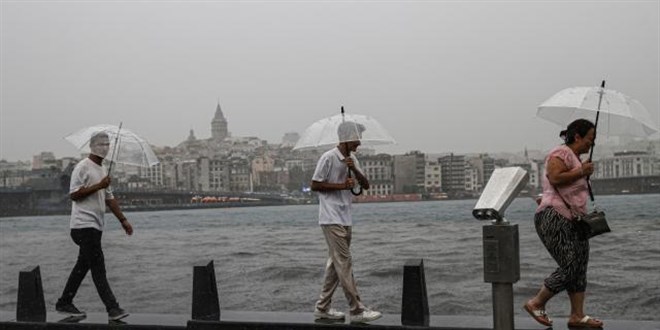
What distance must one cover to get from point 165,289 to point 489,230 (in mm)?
21007

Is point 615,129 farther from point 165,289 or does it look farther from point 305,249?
point 305,249

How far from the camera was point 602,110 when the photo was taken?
6.78 m

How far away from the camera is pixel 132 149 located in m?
8.70

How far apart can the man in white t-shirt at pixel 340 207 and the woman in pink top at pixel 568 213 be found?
1.52m

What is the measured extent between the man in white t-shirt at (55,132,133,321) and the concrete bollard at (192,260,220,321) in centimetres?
76

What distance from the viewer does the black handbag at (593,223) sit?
6066mm

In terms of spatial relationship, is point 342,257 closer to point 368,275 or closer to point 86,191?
point 86,191

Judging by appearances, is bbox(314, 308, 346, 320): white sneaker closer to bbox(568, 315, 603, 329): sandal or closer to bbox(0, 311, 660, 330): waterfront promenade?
bbox(0, 311, 660, 330): waterfront promenade

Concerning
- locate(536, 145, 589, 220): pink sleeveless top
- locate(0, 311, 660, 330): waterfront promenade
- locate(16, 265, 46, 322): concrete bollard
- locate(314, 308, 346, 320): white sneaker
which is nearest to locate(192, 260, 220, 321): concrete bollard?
locate(0, 311, 660, 330): waterfront promenade

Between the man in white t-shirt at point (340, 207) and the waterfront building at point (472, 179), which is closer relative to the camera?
the man in white t-shirt at point (340, 207)

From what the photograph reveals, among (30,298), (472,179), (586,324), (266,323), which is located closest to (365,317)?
(266,323)

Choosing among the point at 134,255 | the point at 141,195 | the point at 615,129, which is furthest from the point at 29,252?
the point at 615,129

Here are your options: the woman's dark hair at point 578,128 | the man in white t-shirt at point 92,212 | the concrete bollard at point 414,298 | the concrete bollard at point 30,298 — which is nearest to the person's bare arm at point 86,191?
the man in white t-shirt at point 92,212

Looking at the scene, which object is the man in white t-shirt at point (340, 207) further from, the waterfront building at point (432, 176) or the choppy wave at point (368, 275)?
the waterfront building at point (432, 176)
